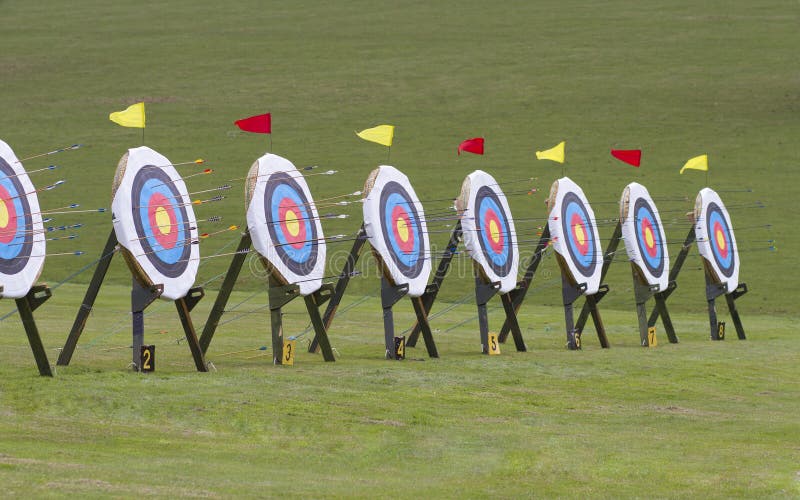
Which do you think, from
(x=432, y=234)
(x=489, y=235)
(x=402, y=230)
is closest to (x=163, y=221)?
(x=402, y=230)

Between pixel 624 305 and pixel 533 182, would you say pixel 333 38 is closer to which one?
pixel 533 182

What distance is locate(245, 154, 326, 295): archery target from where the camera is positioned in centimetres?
1505

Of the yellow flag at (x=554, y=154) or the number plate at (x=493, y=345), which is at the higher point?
the yellow flag at (x=554, y=154)

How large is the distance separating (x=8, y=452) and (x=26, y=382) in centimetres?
290

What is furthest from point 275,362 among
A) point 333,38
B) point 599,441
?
point 333,38

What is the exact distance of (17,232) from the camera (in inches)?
497

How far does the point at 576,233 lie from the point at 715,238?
4625 millimetres

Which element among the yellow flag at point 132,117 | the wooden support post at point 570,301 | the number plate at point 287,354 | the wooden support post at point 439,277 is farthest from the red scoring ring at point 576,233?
the yellow flag at point 132,117

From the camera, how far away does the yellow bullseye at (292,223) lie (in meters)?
15.7

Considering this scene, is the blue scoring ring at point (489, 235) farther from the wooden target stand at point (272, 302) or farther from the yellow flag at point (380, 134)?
the wooden target stand at point (272, 302)

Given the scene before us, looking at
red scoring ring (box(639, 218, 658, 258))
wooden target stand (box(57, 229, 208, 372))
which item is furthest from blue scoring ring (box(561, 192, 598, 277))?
wooden target stand (box(57, 229, 208, 372))

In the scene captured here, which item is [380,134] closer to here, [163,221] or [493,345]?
[493,345]

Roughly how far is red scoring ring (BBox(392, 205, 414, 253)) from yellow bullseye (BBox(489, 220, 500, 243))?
1.64 m

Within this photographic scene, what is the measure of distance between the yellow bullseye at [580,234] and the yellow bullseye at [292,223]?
6.10m
